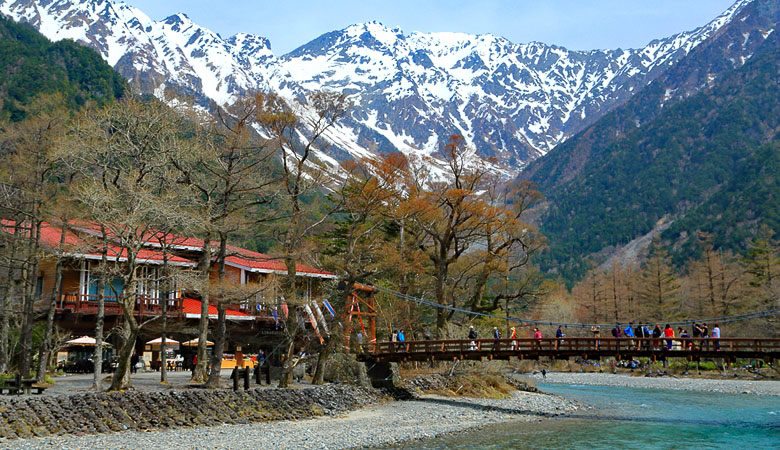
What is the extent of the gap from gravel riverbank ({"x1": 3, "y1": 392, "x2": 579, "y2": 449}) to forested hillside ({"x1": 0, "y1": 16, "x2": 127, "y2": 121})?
255ft

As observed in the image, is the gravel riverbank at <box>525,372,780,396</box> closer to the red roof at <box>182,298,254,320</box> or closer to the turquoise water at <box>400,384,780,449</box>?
the turquoise water at <box>400,384,780,449</box>

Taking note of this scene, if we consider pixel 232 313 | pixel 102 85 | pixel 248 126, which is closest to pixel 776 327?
pixel 232 313

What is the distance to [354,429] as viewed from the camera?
76.9 feet

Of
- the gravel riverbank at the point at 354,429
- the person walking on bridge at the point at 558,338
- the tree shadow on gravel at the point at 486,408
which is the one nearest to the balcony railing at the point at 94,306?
the gravel riverbank at the point at 354,429

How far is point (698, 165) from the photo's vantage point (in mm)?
176125

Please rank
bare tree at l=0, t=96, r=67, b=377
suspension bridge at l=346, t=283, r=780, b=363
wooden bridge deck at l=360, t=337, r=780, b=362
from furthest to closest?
suspension bridge at l=346, t=283, r=780, b=363
wooden bridge deck at l=360, t=337, r=780, b=362
bare tree at l=0, t=96, r=67, b=377

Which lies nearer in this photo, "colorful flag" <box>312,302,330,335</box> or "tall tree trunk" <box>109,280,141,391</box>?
"tall tree trunk" <box>109,280,141,391</box>

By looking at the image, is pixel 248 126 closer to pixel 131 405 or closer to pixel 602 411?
pixel 131 405

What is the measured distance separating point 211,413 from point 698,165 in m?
176

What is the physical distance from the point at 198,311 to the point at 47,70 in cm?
8197

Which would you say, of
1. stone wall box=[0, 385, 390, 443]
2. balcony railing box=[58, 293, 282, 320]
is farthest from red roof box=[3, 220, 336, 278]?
stone wall box=[0, 385, 390, 443]

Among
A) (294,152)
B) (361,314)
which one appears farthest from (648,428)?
(294,152)

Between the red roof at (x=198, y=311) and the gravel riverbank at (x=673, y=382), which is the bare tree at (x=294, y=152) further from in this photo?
the gravel riverbank at (x=673, y=382)

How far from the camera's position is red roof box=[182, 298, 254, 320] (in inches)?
1401
